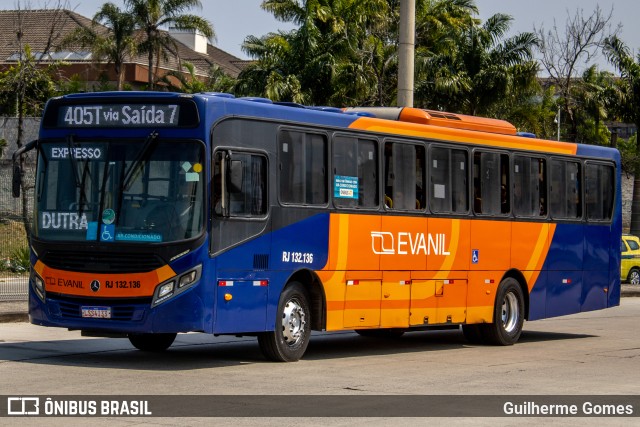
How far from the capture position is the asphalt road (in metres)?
12.8

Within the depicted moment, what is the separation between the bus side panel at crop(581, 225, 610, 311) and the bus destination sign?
999cm

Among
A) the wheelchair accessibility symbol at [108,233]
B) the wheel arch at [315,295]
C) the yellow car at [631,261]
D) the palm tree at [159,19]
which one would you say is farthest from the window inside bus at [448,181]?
the palm tree at [159,19]

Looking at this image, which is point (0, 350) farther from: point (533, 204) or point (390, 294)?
point (533, 204)

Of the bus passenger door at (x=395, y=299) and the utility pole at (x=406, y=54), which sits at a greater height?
the utility pole at (x=406, y=54)

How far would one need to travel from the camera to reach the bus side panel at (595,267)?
2256cm

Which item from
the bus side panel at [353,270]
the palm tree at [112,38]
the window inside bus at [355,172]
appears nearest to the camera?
the bus side panel at [353,270]

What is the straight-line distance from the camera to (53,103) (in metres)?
15.9

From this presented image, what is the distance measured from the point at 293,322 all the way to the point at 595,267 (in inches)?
333

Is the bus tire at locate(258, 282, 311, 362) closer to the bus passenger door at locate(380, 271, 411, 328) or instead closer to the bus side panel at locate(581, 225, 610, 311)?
the bus passenger door at locate(380, 271, 411, 328)

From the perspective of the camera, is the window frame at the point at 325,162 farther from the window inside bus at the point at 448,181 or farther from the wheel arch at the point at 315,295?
the window inside bus at the point at 448,181

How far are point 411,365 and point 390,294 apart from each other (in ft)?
5.72

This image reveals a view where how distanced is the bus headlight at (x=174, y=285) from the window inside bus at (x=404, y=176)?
4064mm

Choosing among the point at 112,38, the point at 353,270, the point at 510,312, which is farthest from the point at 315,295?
the point at 112,38

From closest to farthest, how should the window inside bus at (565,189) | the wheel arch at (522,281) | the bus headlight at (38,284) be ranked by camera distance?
1. the bus headlight at (38,284)
2. the wheel arch at (522,281)
3. the window inside bus at (565,189)
